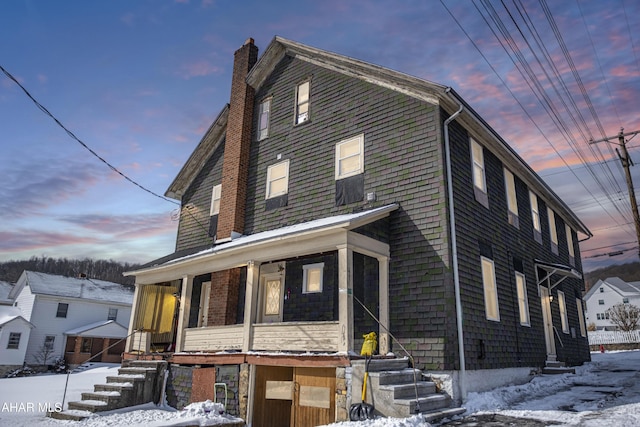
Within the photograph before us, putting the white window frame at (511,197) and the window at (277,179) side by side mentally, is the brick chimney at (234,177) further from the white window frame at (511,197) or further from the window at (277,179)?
the white window frame at (511,197)

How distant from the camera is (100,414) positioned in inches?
399

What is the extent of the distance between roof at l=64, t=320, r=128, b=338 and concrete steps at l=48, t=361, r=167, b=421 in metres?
24.6

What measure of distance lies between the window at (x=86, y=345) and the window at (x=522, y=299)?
1268 inches

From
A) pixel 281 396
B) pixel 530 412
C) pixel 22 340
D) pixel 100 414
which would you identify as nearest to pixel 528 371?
pixel 530 412

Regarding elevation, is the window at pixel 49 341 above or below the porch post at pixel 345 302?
below

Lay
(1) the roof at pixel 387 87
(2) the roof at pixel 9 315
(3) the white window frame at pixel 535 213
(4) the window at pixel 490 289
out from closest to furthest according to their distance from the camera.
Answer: (1) the roof at pixel 387 87 < (4) the window at pixel 490 289 < (3) the white window frame at pixel 535 213 < (2) the roof at pixel 9 315

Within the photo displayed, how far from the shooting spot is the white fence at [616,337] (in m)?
31.0

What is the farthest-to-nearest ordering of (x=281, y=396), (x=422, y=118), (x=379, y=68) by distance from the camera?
(x=379, y=68), (x=422, y=118), (x=281, y=396)

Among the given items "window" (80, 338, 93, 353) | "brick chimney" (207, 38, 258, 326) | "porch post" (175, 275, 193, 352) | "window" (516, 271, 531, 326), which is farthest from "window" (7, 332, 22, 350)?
"window" (516, 271, 531, 326)

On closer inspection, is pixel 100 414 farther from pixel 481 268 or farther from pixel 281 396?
pixel 481 268

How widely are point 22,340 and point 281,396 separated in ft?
95.6

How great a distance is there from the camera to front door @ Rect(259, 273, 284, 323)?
13.0 metres

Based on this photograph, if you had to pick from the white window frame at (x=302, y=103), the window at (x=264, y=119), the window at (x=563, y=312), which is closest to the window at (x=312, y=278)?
the white window frame at (x=302, y=103)

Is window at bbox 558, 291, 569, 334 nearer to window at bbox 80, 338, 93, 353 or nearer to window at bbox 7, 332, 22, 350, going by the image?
window at bbox 80, 338, 93, 353
